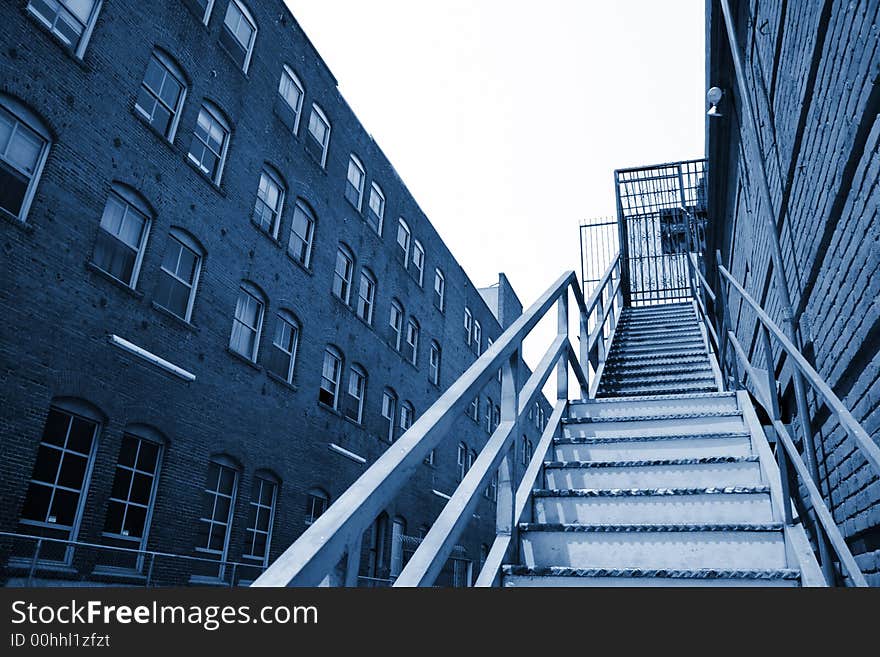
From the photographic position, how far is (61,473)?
31.7 feet

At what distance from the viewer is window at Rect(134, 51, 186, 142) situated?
11.9m

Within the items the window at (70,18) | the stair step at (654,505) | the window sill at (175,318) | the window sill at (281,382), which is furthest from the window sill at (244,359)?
the stair step at (654,505)

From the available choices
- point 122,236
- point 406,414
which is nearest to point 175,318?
point 122,236

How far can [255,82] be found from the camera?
1502cm

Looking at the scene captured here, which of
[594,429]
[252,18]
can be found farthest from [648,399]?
[252,18]

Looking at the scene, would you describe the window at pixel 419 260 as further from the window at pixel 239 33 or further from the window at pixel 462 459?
the window at pixel 239 33

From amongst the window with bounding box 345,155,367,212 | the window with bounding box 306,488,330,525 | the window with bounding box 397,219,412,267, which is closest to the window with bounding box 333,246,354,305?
the window with bounding box 345,155,367,212

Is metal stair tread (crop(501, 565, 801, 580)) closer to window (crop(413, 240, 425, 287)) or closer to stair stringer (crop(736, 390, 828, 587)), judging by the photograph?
stair stringer (crop(736, 390, 828, 587))

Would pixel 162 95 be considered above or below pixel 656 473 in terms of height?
above

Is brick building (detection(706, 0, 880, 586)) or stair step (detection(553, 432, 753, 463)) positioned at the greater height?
brick building (detection(706, 0, 880, 586))

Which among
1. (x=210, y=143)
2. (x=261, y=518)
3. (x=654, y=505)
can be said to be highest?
(x=210, y=143)

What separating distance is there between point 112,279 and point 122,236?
96 cm

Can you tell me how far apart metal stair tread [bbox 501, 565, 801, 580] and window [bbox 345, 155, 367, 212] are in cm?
1679

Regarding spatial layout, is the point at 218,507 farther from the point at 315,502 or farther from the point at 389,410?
the point at 389,410
